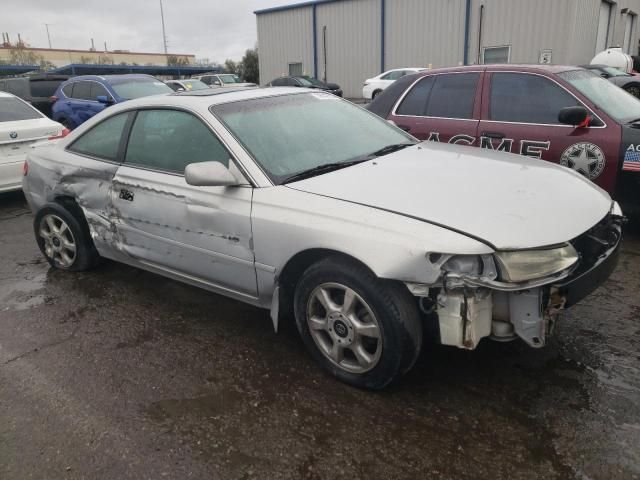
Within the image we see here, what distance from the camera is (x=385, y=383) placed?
2699 mm

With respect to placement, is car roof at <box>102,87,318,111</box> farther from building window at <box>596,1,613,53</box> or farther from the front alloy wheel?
building window at <box>596,1,613,53</box>

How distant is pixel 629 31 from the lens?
31.0 m

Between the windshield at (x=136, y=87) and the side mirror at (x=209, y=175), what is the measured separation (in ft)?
27.9

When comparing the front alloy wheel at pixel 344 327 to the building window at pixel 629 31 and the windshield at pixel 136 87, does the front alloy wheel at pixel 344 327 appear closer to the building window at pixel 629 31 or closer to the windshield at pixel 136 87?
the windshield at pixel 136 87

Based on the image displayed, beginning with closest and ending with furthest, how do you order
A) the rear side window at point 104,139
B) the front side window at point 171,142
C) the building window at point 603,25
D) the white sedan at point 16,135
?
the front side window at point 171,142
the rear side window at point 104,139
the white sedan at point 16,135
the building window at point 603,25

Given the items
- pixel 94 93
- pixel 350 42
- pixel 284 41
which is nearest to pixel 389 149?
pixel 94 93

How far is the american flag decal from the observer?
4419 mm

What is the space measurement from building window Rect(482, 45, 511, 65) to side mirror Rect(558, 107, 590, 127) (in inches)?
813

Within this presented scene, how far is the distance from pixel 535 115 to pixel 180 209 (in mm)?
3396

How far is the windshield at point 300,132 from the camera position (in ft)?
10.4

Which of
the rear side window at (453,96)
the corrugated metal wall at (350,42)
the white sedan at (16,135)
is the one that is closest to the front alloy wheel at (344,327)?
the rear side window at (453,96)

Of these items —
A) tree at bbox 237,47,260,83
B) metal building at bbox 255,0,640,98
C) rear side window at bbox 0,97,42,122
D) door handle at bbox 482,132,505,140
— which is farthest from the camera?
tree at bbox 237,47,260,83

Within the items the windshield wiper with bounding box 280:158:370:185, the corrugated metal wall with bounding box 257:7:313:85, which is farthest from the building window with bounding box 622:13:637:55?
the windshield wiper with bounding box 280:158:370:185

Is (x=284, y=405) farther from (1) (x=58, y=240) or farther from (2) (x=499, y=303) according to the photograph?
(1) (x=58, y=240)
